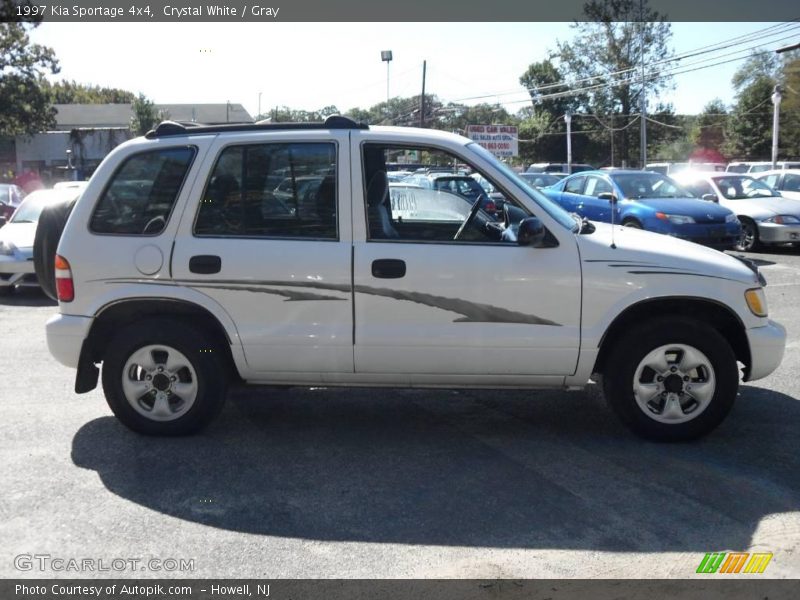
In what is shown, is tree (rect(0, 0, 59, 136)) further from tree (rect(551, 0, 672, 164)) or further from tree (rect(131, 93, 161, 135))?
tree (rect(551, 0, 672, 164))

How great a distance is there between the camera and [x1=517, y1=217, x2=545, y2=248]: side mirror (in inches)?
195

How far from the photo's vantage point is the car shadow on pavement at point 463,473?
4094 millimetres

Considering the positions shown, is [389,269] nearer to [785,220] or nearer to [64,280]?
[64,280]

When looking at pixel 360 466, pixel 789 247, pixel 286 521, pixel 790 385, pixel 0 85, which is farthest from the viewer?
pixel 0 85

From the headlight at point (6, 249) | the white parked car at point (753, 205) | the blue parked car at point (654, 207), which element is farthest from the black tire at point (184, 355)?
the white parked car at point (753, 205)

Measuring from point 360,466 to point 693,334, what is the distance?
2.25 meters

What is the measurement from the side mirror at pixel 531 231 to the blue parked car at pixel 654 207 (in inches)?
318

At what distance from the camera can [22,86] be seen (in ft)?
157

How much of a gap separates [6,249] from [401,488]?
9101 millimetres

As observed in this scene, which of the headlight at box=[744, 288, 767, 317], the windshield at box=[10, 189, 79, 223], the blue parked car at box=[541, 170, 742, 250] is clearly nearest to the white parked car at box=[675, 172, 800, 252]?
the blue parked car at box=[541, 170, 742, 250]
